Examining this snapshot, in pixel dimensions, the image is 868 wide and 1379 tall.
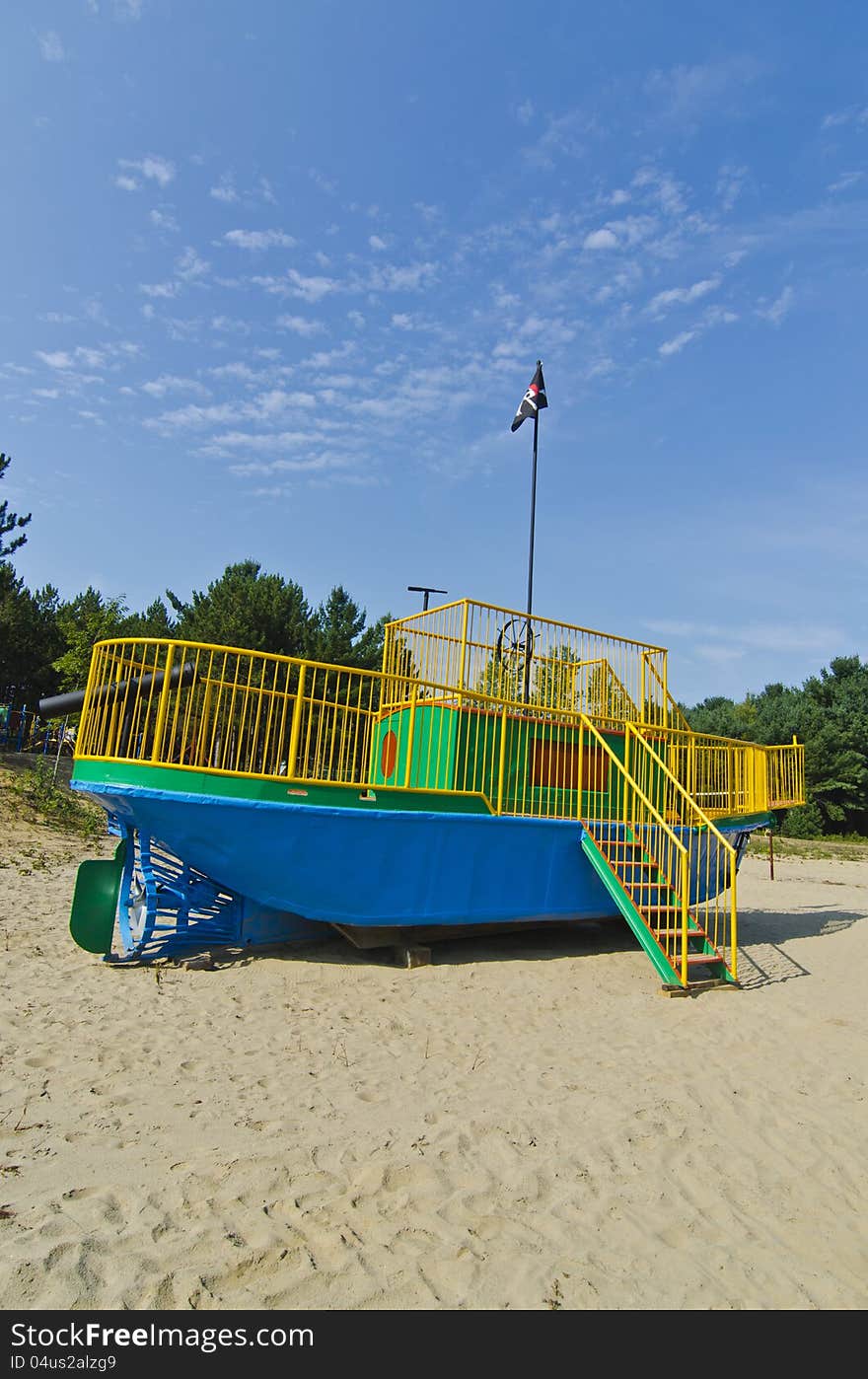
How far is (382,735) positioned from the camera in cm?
984

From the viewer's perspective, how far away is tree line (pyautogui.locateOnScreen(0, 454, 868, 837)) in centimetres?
3167

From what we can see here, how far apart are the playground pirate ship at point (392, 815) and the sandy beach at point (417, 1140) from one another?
2.03 ft

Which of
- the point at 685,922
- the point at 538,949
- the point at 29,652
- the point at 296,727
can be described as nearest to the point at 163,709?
the point at 296,727

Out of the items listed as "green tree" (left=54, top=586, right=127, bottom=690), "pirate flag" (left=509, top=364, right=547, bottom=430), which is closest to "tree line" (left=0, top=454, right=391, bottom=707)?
"green tree" (left=54, top=586, right=127, bottom=690)

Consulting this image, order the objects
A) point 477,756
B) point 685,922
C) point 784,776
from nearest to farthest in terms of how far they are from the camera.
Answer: point 685,922
point 477,756
point 784,776

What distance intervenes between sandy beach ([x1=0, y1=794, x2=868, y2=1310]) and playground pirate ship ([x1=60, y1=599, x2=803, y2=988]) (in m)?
0.62

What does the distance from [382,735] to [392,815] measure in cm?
234

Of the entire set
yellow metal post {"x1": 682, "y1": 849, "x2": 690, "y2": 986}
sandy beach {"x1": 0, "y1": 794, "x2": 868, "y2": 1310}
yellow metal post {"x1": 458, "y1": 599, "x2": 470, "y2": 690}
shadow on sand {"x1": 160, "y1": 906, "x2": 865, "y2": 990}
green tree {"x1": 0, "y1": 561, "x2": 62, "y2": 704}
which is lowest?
sandy beach {"x1": 0, "y1": 794, "x2": 868, "y2": 1310}

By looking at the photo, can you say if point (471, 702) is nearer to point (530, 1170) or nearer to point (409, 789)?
point (409, 789)

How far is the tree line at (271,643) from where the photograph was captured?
3167cm

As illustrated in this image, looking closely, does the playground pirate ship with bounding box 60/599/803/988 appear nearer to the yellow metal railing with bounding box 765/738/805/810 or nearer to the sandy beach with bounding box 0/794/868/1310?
the sandy beach with bounding box 0/794/868/1310

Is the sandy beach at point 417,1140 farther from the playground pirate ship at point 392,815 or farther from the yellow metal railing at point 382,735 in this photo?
the yellow metal railing at point 382,735

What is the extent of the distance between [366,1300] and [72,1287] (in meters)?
1.03

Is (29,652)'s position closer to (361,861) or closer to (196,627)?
(196,627)
